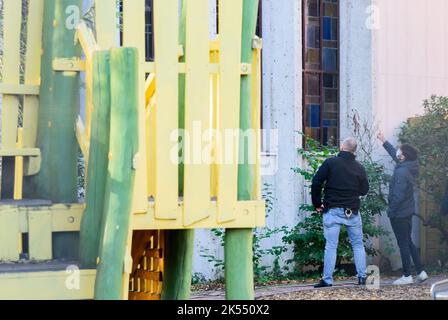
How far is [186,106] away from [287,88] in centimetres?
857

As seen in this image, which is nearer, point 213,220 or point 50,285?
point 50,285

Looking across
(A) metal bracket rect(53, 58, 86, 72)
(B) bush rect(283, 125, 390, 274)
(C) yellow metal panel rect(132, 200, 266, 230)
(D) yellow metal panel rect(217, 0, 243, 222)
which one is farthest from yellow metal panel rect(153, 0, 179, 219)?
(B) bush rect(283, 125, 390, 274)

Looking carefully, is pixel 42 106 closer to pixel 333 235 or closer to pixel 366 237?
pixel 333 235

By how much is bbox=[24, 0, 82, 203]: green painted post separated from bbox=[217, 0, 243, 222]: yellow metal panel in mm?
771

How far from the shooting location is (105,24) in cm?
506

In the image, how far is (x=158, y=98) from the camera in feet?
16.2

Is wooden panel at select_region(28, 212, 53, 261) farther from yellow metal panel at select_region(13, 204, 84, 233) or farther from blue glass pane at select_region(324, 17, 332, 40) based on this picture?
blue glass pane at select_region(324, 17, 332, 40)

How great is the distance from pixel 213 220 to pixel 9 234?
3.09 ft

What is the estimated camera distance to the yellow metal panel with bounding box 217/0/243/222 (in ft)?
16.3

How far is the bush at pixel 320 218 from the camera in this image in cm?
1286

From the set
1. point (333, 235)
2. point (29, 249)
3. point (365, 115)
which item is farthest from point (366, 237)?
point (29, 249)

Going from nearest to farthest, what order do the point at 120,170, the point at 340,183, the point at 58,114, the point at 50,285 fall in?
1. the point at 120,170
2. the point at 50,285
3. the point at 58,114
4. the point at 340,183

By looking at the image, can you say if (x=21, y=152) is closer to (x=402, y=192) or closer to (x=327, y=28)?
A: (x=402, y=192)

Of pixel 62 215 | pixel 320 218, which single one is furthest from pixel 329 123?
pixel 62 215
